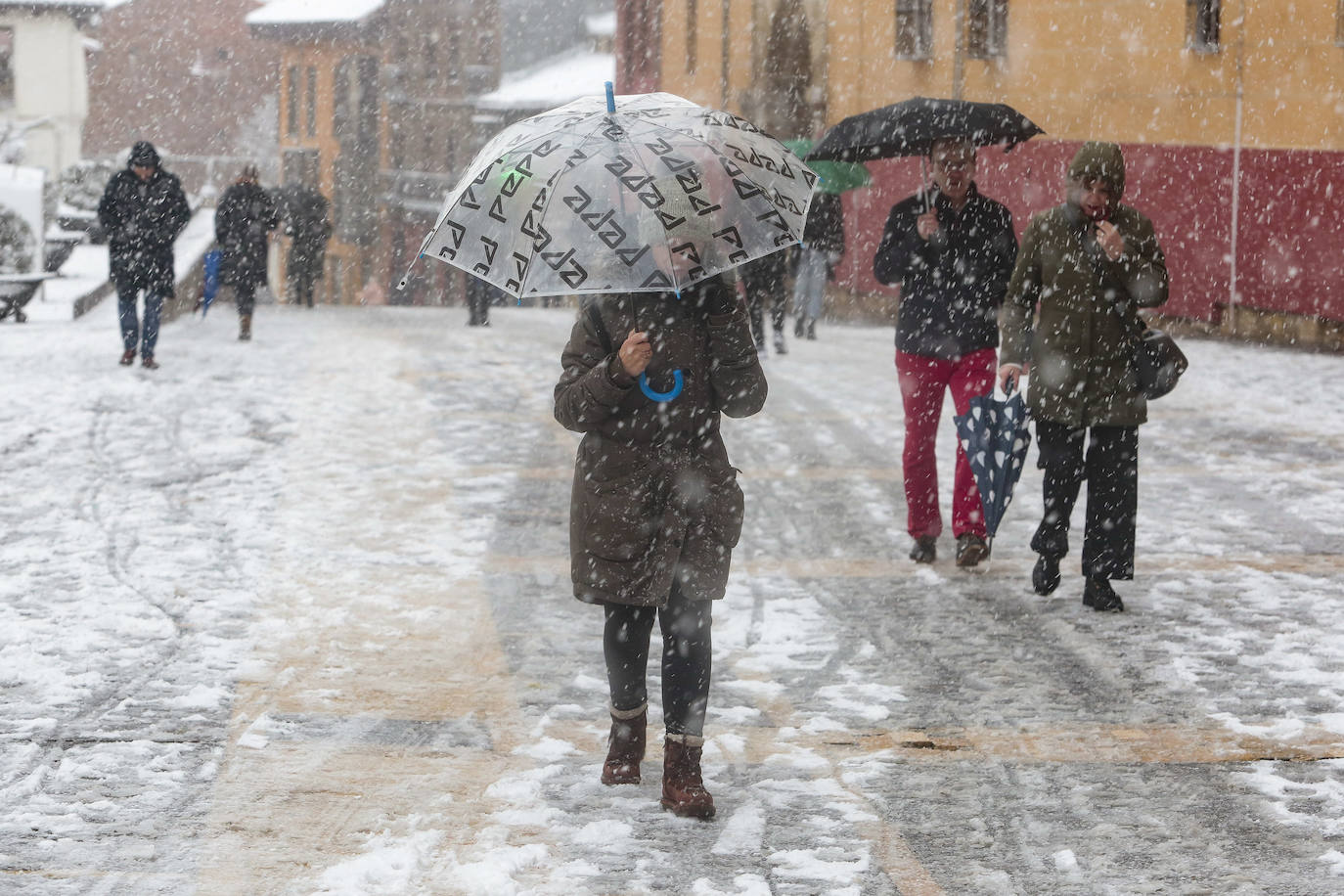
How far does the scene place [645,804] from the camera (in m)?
4.34

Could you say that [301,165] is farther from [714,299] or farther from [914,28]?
[714,299]

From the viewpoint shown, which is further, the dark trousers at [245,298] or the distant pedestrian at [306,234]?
the distant pedestrian at [306,234]

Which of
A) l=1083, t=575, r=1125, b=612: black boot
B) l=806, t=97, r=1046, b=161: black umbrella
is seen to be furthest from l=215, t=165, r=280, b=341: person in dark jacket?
l=1083, t=575, r=1125, b=612: black boot

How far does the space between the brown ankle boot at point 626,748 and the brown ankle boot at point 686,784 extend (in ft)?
0.57

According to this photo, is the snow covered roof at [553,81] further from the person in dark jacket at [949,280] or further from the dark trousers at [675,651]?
the dark trousers at [675,651]

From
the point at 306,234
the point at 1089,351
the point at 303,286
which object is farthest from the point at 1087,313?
the point at 303,286

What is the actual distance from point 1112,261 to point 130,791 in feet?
12.2

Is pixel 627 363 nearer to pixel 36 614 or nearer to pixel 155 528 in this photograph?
pixel 36 614

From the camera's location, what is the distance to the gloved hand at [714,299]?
13.7ft

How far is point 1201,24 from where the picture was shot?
57.2 ft

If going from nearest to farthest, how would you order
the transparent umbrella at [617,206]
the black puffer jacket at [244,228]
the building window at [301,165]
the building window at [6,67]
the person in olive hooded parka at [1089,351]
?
the transparent umbrella at [617,206] → the person in olive hooded parka at [1089,351] → the black puffer jacket at [244,228] → the building window at [6,67] → the building window at [301,165]

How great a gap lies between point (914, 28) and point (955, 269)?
656 inches

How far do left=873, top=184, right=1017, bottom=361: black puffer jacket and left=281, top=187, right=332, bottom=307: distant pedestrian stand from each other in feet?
59.3

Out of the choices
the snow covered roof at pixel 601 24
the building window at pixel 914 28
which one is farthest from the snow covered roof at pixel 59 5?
the building window at pixel 914 28
